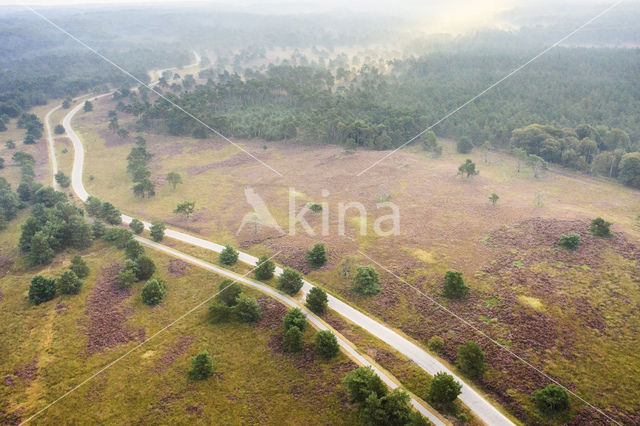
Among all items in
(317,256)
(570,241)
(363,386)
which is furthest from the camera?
(317,256)

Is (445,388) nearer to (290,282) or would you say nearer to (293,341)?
(293,341)

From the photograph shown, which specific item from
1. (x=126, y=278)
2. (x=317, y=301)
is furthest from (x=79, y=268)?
(x=317, y=301)

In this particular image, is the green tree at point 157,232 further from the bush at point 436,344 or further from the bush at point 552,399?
the bush at point 552,399

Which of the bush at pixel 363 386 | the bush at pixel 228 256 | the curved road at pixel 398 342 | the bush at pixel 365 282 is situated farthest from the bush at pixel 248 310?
the bush at pixel 363 386

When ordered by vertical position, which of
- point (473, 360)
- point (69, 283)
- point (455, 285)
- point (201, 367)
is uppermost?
point (455, 285)

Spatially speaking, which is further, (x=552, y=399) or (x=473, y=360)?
(x=473, y=360)

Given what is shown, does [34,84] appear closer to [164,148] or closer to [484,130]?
[164,148]
